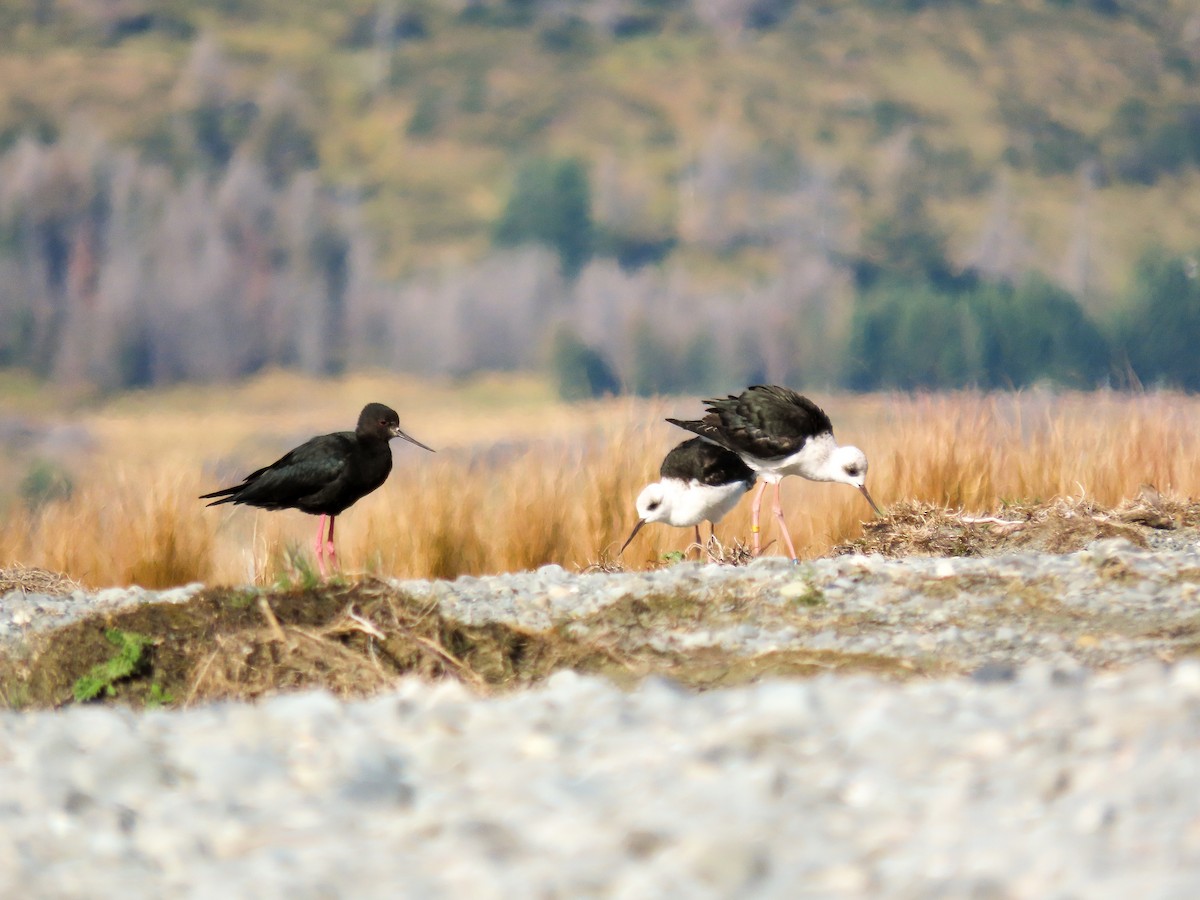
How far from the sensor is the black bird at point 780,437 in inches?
310

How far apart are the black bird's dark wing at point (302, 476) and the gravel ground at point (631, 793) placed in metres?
3.47

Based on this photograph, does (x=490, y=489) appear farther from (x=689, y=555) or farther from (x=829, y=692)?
(x=829, y=692)

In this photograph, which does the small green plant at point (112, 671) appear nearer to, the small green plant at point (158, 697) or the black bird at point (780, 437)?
the small green plant at point (158, 697)

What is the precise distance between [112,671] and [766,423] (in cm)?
349

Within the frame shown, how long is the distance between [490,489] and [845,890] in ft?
21.7

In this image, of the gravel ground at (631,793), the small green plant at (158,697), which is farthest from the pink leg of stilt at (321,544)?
the gravel ground at (631,793)

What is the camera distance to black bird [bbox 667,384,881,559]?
7867 mm

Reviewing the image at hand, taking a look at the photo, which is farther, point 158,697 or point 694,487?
point 694,487

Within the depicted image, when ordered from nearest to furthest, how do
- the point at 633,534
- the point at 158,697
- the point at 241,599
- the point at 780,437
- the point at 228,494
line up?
1. the point at 158,697
2. the point at 241,599
3. the point at 780,437
4. the point at 228,494
5. the point at 633,534

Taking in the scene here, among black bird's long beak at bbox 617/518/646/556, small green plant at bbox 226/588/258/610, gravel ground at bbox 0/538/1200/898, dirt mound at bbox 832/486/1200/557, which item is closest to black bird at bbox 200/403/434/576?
black bird's long beak at bbox 617/518/646/556

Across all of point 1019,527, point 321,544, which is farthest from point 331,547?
point 1019,527

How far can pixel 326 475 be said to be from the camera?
7.66 meters

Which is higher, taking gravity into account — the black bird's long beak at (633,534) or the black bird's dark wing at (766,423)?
the black bird's dark wing at (766,423)

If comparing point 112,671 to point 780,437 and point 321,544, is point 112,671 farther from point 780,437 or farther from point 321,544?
point 780,437
